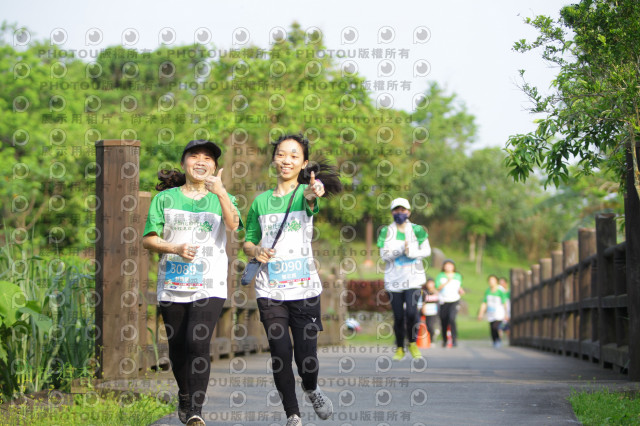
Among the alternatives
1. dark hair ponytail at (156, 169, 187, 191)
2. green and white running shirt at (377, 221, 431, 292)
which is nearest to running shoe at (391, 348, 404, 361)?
green and white running shirt at (377, 221, 431, 292)

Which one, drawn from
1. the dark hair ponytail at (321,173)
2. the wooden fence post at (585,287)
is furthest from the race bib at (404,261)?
the dark hair ponytail at (321,173)

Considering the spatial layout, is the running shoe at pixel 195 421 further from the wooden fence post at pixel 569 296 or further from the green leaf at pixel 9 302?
the wooden fence post at pixel 569 296

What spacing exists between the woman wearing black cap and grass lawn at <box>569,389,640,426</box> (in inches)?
88.3

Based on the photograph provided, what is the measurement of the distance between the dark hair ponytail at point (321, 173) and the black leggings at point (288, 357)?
2.61 ft

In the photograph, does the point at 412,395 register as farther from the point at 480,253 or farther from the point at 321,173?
the point at 480,253

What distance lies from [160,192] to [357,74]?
714 inches

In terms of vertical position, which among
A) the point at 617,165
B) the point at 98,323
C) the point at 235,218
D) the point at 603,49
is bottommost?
the point at 98,323

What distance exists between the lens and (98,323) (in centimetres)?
668

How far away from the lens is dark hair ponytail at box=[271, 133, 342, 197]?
17.0ft

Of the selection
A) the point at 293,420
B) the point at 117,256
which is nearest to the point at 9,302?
the point at 117,256

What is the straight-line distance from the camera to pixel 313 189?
4957 millimetres

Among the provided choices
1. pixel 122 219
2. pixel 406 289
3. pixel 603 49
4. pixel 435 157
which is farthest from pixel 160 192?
pixel 435 157

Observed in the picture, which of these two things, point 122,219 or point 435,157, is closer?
point 122,219

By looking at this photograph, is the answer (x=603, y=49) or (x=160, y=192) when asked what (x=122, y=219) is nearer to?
(x=160, y=192)
